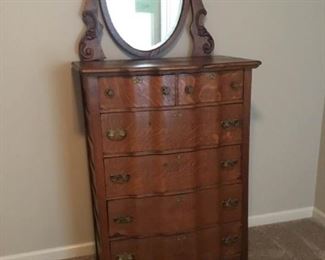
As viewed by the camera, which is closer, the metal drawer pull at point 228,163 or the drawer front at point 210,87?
the drawer front at point 210,87

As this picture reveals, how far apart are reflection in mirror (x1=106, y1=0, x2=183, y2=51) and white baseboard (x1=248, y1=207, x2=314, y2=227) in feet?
4.48

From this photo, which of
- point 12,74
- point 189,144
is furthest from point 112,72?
point 12,74

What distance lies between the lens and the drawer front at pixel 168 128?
1560mm

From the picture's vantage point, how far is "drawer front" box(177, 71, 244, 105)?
1.57 m

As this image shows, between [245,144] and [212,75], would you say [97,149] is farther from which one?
[245,144]

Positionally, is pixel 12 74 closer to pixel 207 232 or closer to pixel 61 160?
pixel 61 160

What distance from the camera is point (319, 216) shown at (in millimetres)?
2445

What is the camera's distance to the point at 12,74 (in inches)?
70.8

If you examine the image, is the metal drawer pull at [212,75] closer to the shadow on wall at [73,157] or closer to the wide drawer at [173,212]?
the wide drawer at [173,212]

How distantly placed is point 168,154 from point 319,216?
1429 mm

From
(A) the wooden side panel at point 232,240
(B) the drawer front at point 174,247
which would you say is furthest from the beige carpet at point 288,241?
(B) the drawer front at point 174,247

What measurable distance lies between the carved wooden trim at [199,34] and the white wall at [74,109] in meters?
0.06

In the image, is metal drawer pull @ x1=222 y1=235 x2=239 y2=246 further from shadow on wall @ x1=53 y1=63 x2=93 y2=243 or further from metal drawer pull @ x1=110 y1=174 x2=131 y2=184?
shadow on wall @ x1=53 y1=63 x2=93 y2=243

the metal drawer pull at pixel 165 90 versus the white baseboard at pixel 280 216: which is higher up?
the metal drawer pull at pixel 165 90
